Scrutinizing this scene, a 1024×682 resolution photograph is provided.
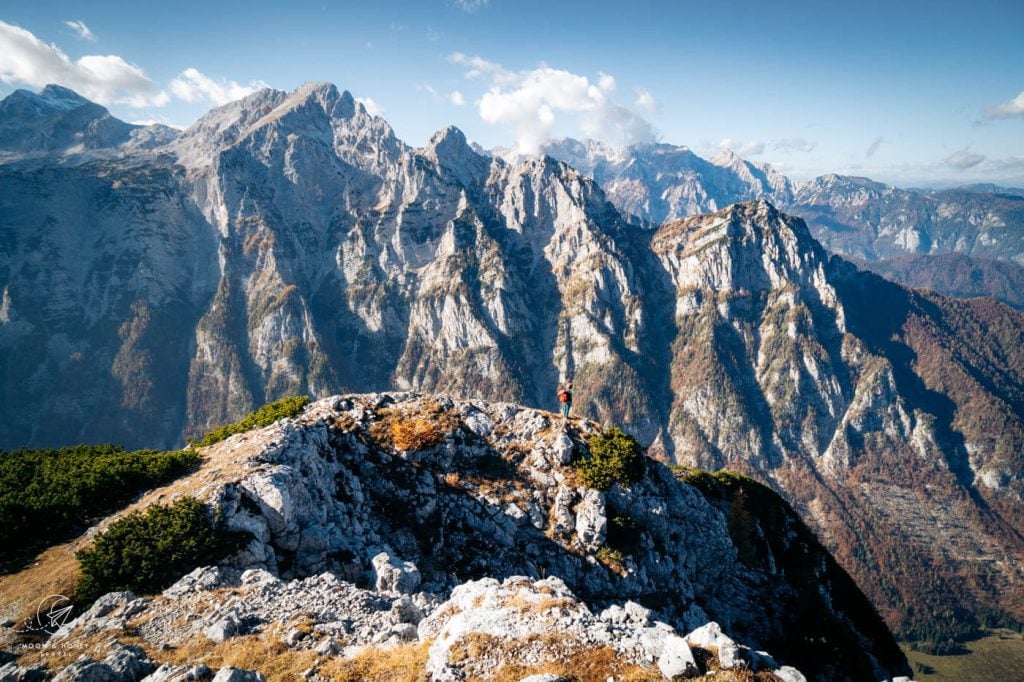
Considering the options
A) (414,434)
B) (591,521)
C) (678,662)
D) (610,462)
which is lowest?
(591,521)

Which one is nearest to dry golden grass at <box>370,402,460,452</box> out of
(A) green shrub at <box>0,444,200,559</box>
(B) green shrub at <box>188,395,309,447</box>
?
(B) green shrub at <box>188,395,309,447</box>

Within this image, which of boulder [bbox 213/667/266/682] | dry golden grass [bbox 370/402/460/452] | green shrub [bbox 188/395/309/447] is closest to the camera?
boulder [bbox 213/667/266/682]

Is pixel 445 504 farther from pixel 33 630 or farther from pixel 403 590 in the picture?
pixel 33 630

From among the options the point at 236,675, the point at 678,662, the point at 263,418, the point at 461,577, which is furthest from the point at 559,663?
the point at 263,418

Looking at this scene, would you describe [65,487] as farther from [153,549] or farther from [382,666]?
[382,666]

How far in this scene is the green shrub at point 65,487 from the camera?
33.7 meters

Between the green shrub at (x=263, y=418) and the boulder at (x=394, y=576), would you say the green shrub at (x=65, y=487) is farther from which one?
the boulder at (x=394, y=576)

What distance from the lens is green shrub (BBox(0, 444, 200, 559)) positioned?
110 feet

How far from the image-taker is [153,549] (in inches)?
1161

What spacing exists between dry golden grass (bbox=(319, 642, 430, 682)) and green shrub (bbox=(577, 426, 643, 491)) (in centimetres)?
2611

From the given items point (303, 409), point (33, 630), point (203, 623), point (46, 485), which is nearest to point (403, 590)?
point (203, 623)

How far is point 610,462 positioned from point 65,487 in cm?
4546

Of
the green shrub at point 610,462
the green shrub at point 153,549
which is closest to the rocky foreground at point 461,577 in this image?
the green shrub at point 610,462

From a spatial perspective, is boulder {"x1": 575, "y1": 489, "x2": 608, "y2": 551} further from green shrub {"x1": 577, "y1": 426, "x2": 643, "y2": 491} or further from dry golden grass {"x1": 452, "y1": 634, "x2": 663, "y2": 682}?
dry golden grass {"x1": 452, "y1": 634, "x2": 663, "y2": 682}
